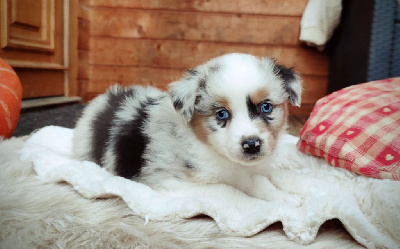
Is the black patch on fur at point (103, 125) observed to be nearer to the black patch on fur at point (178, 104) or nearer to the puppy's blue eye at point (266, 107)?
the black patch on fur at point (178, 104)

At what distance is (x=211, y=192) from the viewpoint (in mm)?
1381

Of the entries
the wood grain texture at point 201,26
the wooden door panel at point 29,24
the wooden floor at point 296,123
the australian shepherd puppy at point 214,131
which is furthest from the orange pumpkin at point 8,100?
the wood grain texture at point 201,26

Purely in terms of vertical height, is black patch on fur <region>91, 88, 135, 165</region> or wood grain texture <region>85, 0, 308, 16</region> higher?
wood grain texture <region>85, 0, 308, 16</region>

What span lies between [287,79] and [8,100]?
165cm

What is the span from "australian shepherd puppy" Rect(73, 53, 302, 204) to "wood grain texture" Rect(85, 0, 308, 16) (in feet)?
8.80

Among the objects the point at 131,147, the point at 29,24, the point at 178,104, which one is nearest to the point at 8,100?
the point at 131,147

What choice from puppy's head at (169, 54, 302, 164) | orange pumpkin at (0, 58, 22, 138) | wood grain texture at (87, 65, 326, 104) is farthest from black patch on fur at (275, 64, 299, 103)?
wood grain texture at (87, 65, 326, 104)

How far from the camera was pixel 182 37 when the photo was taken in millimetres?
4145

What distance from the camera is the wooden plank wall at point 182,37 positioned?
4.07m

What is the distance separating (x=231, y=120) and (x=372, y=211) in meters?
0.61

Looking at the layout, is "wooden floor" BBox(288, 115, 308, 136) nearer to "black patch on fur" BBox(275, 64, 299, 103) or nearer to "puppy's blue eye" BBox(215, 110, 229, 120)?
"black patch on fur" BBox(275, 64, 299, 103)

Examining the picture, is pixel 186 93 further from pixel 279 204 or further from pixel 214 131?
pixel 279 204

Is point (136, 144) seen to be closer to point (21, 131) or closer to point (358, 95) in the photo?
point (358, 95)

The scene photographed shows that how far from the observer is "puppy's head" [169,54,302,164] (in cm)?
136
